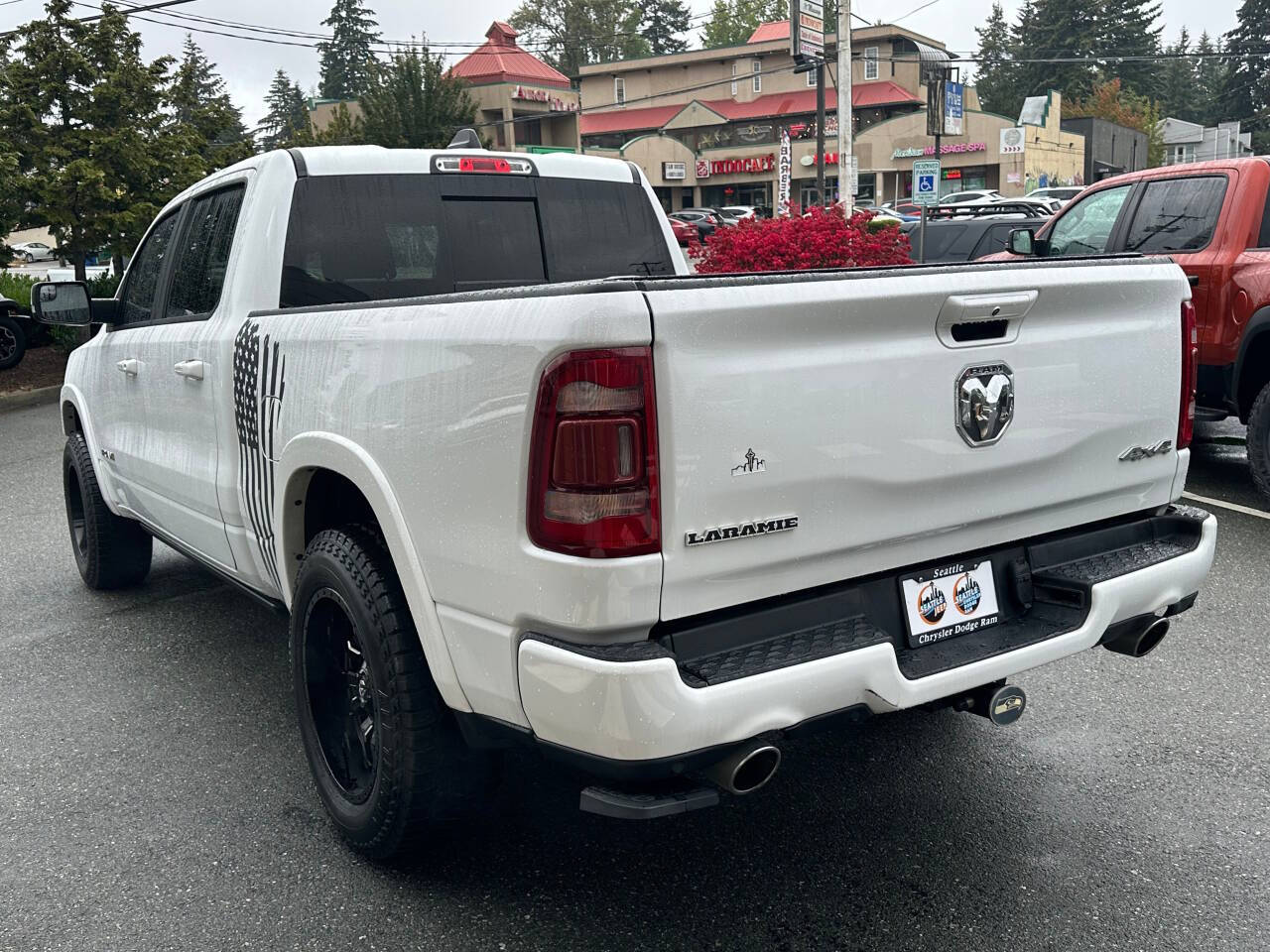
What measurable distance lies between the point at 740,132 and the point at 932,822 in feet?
213

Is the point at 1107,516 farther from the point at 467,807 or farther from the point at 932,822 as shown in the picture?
the point at 467,807

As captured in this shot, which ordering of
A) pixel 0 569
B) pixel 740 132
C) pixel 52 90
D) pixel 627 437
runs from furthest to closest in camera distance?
pixel 740 132
pixel 52 90
pixel 0 569
pixel 627 437

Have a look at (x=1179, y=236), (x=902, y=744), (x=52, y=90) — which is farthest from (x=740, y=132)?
(x=902, y=744)

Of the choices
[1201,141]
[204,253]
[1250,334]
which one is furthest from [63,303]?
[1201,141]

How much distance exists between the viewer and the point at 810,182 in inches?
2377

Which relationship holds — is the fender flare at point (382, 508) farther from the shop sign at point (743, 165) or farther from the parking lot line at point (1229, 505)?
the shop sign at point (743, 165)

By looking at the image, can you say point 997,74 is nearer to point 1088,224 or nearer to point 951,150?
point 951,150

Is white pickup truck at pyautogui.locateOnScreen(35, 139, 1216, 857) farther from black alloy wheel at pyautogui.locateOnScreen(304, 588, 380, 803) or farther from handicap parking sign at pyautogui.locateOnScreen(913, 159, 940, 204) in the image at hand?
handicap parking sign at pyautogui.locateOnScreen(913, 159, 940, 204)

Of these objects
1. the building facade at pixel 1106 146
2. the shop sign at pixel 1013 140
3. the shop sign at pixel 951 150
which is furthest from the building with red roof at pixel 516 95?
the building facade at pixel 1106 146

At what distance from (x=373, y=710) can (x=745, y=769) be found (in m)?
1.08

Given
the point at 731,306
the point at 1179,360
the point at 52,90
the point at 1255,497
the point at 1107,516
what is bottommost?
the point at 1255,497

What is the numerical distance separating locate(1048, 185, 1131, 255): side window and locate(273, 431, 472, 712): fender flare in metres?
6.63

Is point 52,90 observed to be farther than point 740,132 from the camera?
No

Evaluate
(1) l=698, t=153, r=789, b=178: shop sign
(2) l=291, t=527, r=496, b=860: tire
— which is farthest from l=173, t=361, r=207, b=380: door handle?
(1) l=698, t=153, r=789, b=178: shop sign
